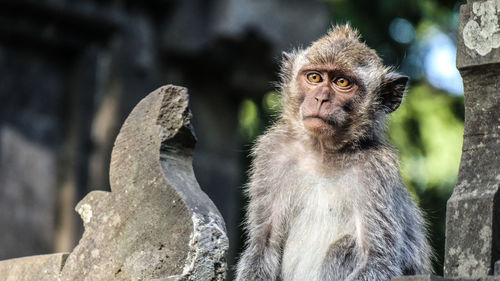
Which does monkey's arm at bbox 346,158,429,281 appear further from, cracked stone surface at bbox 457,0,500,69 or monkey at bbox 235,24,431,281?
cracked stone surface at bbox 457,0,500,69

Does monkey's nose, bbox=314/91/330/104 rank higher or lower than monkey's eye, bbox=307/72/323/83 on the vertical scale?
lower

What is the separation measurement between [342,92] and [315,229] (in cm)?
97

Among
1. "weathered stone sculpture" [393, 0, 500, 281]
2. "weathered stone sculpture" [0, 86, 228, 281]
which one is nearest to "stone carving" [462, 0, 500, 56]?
"weathered stone sculpture" [393, 0, 500, 281]

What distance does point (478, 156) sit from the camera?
5.23m

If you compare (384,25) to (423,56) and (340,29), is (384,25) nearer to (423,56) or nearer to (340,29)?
(423,56)

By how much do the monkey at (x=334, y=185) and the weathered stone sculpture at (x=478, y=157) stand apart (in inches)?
64.4

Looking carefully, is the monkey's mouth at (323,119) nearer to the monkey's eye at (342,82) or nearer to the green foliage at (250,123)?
the monkey's eye at (342,82)

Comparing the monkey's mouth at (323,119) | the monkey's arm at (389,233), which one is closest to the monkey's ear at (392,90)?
the monkey's mouth at (323,119)

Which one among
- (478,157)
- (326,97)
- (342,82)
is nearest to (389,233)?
(326,97)

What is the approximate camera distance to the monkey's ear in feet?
25.2

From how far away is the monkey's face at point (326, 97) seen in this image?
7250 mm

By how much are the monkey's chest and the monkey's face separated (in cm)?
41

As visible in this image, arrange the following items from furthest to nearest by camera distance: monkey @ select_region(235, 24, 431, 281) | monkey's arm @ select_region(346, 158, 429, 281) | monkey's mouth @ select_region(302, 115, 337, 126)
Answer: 1. monkey's mouth @ select_region(302, 115, 337, 126)
2. monkey @ select_region(235, 24, 431, 281)
3. monkey's arm @ select_region(346, 158, 429, 281)

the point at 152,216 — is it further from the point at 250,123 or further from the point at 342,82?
the point at 250,123
